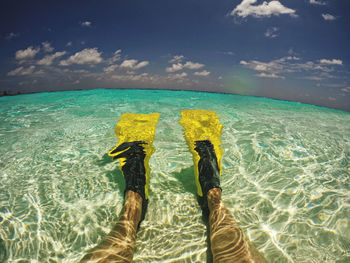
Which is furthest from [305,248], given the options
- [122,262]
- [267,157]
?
[267,157]

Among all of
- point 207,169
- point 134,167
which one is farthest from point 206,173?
point 134,167

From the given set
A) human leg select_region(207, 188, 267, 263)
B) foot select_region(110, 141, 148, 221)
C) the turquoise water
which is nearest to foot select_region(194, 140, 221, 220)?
the turquoise water

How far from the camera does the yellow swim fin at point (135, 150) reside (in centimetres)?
233

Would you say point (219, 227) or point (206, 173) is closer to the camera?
point (219, 227)

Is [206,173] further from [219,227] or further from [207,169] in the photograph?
[219,227]

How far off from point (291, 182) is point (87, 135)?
204 inches

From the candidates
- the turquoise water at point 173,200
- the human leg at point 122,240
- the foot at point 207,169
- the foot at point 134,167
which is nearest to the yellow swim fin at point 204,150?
the foot at point 207,169

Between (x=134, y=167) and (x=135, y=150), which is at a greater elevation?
(x=135, y=150)

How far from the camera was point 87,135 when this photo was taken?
4879 millimetres

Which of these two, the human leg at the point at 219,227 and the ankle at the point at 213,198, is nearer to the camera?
the human leg at the point at 219,227

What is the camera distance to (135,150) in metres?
3.16

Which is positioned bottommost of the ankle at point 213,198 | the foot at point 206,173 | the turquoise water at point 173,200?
the turquoise water at point 173,200

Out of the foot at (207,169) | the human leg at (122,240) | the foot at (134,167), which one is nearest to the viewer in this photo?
the human leg at (122,240)

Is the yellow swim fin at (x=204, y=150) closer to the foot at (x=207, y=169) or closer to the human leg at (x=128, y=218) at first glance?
the foot at (x=207, y=169)
